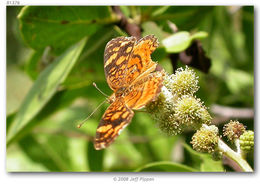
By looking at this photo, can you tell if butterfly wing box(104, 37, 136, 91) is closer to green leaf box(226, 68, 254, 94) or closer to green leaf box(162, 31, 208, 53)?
green leaf box(162, 31, 208, 53)

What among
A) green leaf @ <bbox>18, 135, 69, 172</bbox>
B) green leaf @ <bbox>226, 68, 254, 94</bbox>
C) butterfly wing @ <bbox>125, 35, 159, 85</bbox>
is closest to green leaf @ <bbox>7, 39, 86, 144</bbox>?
butterfly wing @ <bbox>125, 35, 159, 85</bbox>

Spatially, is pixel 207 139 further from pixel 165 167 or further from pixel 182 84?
pixel 165 167

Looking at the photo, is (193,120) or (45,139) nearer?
(193,120)

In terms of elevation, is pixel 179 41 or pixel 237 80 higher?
pixel 179 41

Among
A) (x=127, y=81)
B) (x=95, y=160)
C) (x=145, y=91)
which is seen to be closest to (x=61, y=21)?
(x=127, y=81)

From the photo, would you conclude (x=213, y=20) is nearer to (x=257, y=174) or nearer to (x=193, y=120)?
(x=257, y=174)

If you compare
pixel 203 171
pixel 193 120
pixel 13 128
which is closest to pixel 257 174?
pixel 203 171

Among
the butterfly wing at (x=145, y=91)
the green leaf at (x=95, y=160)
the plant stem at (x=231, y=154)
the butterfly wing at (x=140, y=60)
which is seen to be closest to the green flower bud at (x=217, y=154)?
the plant stem at (x=231, y=154)
